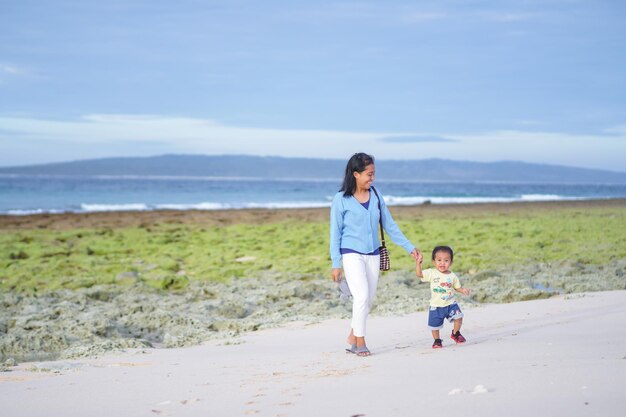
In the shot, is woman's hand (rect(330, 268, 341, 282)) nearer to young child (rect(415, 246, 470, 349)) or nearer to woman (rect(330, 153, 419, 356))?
woman (rect(330, 153, 419, 356))

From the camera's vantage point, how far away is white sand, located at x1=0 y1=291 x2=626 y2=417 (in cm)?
391

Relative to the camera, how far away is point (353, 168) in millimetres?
5973

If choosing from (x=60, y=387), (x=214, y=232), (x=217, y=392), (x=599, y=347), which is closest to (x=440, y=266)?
(x=599, y=347)

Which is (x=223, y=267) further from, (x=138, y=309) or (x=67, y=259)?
(x=138, y=309)

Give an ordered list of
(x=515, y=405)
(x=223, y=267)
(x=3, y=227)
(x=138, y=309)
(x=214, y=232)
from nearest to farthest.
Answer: (x=515, y=405), (x=138, y=309), (x=223, y=267), (x=214, y=232), (x=3, y=227)

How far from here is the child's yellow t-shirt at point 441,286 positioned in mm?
5922

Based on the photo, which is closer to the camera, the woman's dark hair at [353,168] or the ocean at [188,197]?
the woman's dark hair at [353,168]

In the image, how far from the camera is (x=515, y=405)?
3.72 m

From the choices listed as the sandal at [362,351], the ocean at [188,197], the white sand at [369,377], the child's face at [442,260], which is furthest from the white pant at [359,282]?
the ocean at [188,197]

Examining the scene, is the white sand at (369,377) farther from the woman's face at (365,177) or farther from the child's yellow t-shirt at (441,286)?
the woman's face at (365,177)

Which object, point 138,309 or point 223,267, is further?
point 223,267

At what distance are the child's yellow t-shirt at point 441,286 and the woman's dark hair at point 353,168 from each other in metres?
0.87

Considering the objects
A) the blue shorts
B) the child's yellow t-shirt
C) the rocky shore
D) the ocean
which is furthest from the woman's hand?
the ocean

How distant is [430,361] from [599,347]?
113cm
